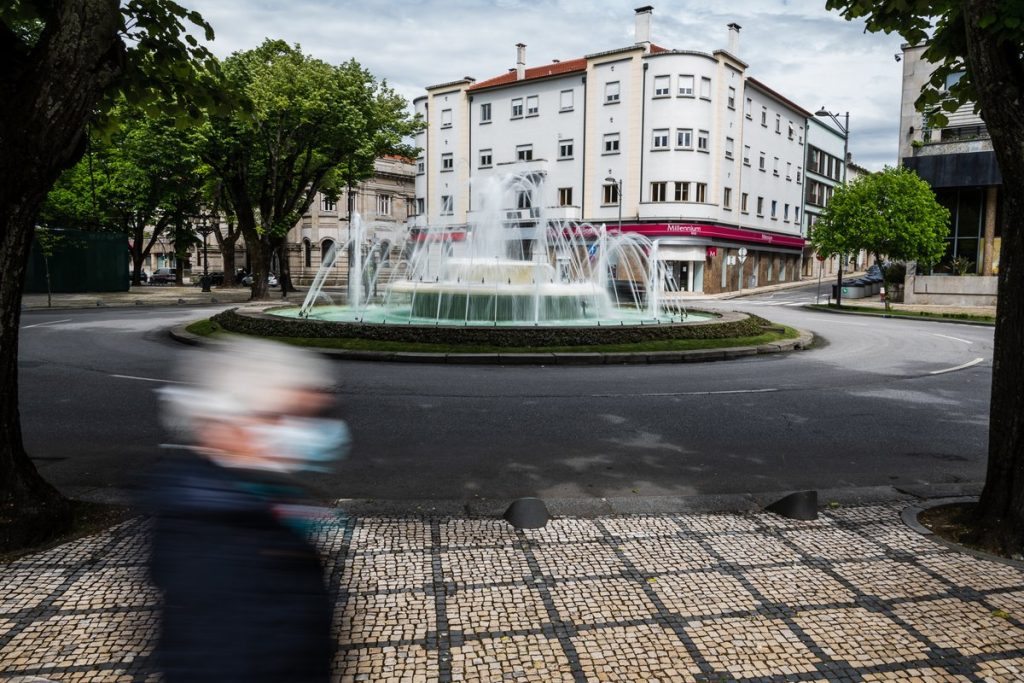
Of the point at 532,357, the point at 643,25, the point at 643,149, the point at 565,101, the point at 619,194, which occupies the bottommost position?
the point at 532,357

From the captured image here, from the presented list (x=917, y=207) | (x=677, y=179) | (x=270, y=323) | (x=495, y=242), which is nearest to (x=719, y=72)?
→ (x=677, y=179)

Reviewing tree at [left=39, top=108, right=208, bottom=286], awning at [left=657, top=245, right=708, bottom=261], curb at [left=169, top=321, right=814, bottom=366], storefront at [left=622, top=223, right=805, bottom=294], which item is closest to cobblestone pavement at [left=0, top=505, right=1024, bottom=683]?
curb at [left=169, top=321, right=814, bottom=366]

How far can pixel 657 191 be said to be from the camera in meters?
48.8

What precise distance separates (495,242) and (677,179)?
91.3 ft

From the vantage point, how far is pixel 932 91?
6.73 meters

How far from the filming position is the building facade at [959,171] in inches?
1503

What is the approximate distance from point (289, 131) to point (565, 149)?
84.4ft

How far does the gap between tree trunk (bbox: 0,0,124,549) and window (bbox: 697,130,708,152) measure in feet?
156

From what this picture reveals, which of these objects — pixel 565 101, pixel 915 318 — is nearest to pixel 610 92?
pixel 565 101

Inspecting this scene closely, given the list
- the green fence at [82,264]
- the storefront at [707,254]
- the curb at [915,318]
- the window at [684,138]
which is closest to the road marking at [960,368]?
the curb at [915,318]

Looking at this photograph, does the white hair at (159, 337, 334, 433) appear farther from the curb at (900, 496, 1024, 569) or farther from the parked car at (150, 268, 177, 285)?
the parked car at (150, 268, 177, 285)

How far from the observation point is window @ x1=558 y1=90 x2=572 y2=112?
52.1 meters

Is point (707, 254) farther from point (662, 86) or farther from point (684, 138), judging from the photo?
point (662, 86)

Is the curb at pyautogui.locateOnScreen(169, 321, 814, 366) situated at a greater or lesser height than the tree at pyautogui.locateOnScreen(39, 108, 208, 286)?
lesser
